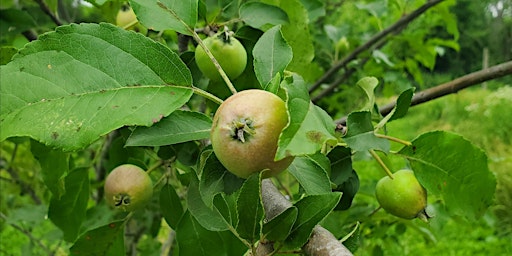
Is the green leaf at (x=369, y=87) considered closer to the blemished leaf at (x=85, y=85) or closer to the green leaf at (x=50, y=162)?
the blemished leaf at (x=85, y=85)

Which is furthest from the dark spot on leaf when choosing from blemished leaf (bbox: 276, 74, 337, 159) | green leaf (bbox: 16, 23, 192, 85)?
green leaf (bbox: 16, 23, 192, 85)

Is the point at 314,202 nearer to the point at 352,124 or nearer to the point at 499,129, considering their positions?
the point at 352,124

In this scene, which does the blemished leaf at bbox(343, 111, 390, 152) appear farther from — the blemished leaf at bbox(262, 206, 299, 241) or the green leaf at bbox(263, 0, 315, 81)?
the green leaf at bbox(263, 0, 315, 81)

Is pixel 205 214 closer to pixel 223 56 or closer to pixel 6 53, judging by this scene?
pixel 223 56

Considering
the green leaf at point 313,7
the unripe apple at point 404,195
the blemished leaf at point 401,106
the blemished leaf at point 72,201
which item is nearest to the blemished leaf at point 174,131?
the blemished leaf at point 401,106

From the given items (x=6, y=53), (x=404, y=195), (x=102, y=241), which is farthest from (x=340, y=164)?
(x=6, y=53)

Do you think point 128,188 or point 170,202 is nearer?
point 128,188
